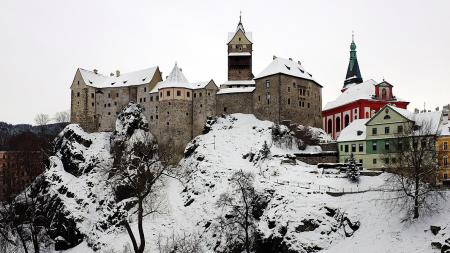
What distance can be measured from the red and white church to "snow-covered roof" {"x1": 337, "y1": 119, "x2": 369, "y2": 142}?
30.1 feet

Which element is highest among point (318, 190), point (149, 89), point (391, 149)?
point (149, 89)

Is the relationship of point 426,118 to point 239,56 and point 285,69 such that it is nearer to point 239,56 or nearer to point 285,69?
point 285,69

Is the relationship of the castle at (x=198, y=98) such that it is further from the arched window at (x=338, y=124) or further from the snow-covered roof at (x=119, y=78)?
the arched window at (x=338, y=124)

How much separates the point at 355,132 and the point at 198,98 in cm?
2624

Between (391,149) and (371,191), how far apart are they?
1172 cm

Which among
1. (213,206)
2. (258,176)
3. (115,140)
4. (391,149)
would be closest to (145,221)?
(213,206)

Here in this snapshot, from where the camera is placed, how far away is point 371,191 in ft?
182

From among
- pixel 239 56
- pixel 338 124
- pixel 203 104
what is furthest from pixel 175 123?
pixel 338 124

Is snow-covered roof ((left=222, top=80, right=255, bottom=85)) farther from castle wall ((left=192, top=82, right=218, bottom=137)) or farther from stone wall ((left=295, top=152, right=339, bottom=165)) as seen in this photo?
stone wall ((left=295, top=152, right=339, bottom=165))

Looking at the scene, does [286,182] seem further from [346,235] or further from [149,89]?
[149,89]

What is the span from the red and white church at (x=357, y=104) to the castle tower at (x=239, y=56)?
48.7 ft

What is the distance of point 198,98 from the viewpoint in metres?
86.2

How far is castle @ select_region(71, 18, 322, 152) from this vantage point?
3273 inches

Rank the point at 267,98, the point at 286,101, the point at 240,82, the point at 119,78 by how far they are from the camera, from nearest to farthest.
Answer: the point at 286,101 < the point at 267,98 < the point at 240,82 < the point at 119,78
